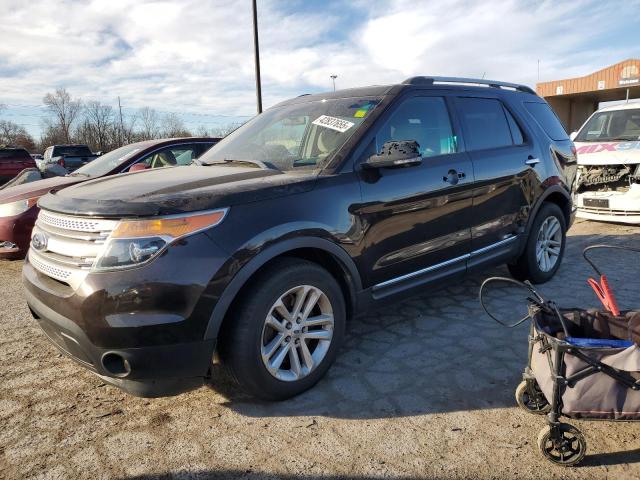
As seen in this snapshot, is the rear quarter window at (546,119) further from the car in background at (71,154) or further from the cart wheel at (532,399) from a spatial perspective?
the car in background at (71,154)

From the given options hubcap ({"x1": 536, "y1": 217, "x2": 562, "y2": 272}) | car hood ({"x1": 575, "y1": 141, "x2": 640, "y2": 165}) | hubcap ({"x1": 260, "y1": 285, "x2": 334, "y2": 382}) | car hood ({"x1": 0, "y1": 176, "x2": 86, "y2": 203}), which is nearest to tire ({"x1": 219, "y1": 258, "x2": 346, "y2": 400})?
hubcap ({"x1": 260, "y1": 285, "x2": 334, "y2": 382})

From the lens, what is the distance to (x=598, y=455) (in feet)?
7.36

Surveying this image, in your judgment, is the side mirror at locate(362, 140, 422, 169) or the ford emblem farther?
the side mirror at locate(362, 140, 422, 169)

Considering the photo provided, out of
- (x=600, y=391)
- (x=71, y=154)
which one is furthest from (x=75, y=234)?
(x=71, y=154)

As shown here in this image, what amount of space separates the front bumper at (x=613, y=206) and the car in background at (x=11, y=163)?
16.6 metres

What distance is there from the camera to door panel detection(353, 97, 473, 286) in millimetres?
3072

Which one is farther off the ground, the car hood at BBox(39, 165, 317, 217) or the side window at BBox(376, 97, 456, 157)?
the side window at BBox(376, 97, 456, 157)

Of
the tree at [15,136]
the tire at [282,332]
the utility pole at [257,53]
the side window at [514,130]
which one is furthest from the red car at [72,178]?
the tree at [15,136]

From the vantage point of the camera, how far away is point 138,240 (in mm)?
2256

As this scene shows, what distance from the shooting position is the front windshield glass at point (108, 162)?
6105 mm

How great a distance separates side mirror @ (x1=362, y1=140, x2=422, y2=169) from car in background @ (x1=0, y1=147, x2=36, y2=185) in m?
16.9

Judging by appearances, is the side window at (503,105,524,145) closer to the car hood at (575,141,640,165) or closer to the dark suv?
the dark suv

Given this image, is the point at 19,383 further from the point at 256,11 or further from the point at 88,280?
the point at 256,11

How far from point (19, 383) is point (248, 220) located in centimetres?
190
